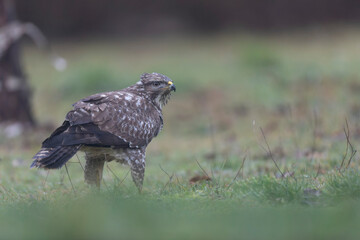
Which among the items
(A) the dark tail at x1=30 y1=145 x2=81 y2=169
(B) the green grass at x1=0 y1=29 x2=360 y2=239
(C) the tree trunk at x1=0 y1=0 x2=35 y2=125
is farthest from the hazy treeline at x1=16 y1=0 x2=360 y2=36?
(A) the dark tail at x1=30 y1=145 x2=81 y2=169

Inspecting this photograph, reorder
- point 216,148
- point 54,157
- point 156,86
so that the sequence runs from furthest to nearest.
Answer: point 216,148
point 156,86
point 54,157

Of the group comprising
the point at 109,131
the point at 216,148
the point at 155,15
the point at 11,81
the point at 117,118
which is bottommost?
the point at 216,148

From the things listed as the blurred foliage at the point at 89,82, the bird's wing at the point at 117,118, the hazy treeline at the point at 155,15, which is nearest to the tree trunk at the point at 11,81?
the blurred foliage at the point at 89,82

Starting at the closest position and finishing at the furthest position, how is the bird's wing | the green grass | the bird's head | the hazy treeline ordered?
the green grass, the bird's wing, the bird's head, the hazy treeline

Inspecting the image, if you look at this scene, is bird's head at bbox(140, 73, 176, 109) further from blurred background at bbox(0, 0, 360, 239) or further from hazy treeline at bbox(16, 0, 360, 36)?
hazy treeline at bbox(16, 0, 360, 36)

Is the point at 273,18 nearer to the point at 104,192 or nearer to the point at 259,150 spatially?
the point at 259,150

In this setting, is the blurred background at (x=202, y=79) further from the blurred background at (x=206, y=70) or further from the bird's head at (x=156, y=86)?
the bird's head at (x=156, y=86)

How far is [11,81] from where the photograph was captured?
11.5 m

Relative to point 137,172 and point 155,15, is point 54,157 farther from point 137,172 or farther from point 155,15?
point 155,15

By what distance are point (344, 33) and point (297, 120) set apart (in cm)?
874

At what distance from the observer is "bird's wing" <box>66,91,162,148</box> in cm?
652

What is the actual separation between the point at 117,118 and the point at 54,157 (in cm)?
86

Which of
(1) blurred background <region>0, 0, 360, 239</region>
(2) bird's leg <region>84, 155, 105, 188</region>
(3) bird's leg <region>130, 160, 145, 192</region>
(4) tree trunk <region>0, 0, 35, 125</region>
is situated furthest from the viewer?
(4) tree trunk <region>0, 0, 35, 125</region>

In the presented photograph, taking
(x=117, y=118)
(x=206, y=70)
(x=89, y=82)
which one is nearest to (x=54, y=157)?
(x=117, y=118)
